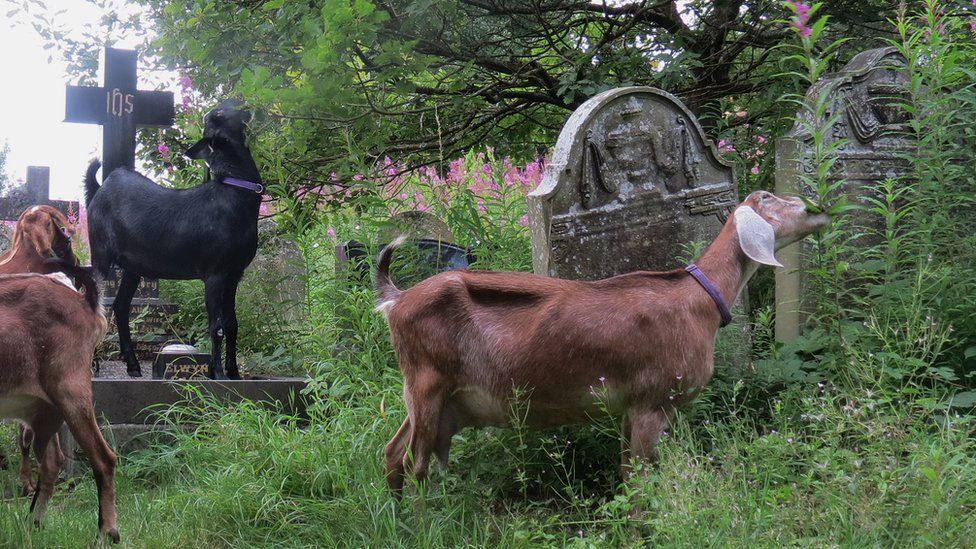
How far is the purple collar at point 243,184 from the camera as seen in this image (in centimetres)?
611

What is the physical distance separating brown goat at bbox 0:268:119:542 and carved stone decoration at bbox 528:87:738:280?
238cm

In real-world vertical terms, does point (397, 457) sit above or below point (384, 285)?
below

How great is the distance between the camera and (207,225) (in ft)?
19.9

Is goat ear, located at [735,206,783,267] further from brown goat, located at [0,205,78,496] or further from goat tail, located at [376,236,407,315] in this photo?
brown goat, located at [0,205,78,496]

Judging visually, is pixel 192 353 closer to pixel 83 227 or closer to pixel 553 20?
A: pixel 553 20

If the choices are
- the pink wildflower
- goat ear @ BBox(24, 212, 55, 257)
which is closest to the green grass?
goat ear @ BBox(24, 212, 55, 257)

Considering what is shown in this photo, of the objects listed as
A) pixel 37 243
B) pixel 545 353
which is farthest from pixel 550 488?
pixel 37 243

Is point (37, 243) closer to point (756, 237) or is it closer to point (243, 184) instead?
point (243, 184)

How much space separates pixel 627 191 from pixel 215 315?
108 inches

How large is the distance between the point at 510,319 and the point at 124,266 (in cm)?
361

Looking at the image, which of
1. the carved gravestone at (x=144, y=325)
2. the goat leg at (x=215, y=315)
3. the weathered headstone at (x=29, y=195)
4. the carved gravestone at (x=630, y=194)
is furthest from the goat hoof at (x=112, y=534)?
the weathered headstone at (x=29, y=195)

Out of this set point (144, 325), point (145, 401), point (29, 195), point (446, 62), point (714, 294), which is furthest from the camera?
point (29, 195)

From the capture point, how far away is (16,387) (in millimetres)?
3906

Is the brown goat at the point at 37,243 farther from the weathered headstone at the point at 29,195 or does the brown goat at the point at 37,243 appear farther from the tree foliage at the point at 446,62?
the weathered headstone at the point at 29,195
